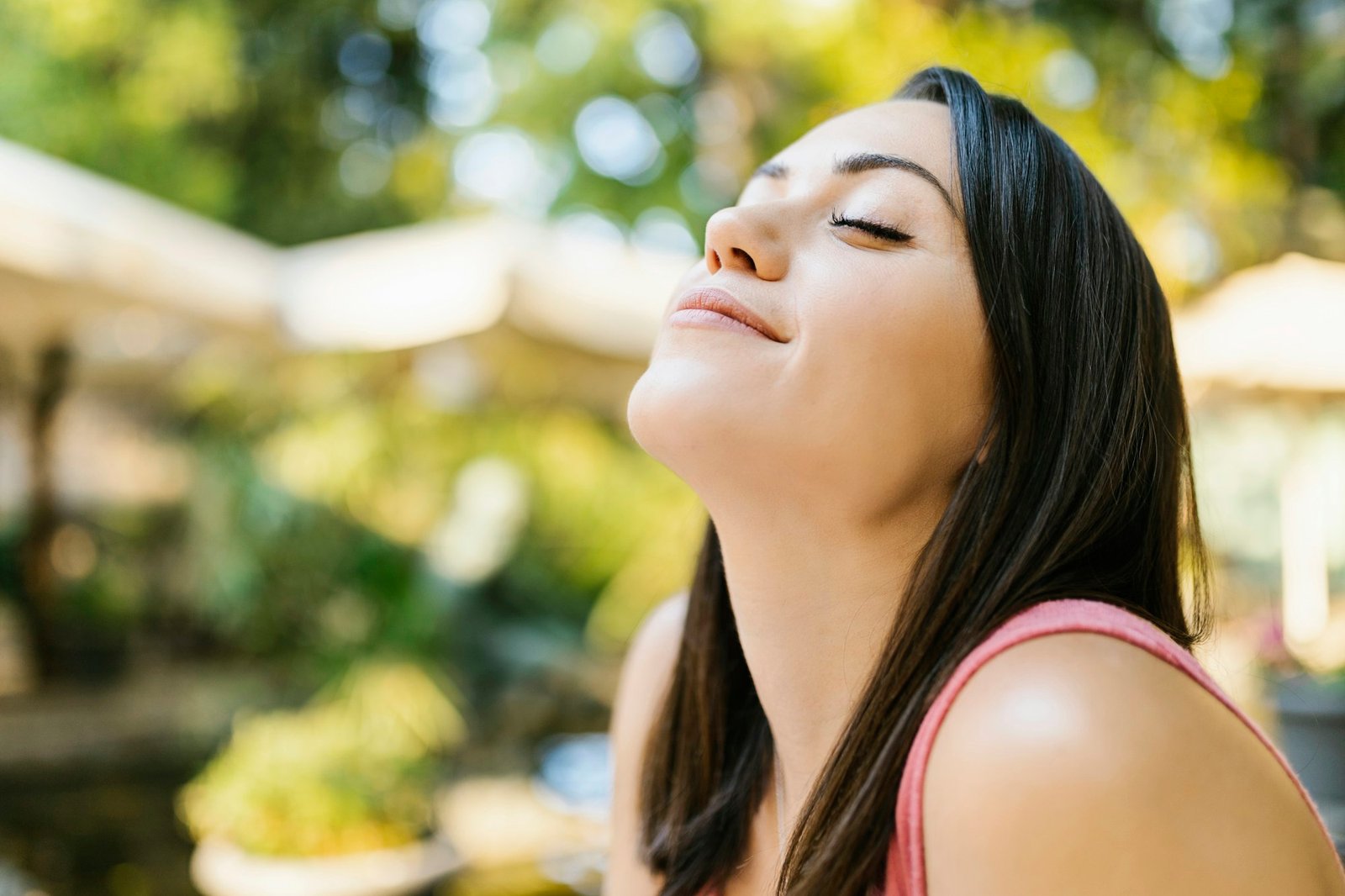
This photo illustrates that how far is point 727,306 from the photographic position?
0.99 m

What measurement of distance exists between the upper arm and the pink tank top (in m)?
0.61

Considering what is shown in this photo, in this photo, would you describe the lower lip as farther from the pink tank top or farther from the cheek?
the pink tank top

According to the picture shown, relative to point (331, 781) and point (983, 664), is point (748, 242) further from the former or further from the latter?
point (331, 781)

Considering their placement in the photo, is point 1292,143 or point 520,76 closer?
point 1292,143

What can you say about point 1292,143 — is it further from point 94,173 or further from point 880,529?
point 94,173

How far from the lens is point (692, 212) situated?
26.2 feet

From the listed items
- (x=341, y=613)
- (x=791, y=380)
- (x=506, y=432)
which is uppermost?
(x=791, y=380)

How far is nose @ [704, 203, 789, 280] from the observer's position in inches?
39.2

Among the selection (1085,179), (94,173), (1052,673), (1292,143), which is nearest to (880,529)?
(1052,673)

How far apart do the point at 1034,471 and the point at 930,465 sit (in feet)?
0.29

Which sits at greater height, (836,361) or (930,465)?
(836,361)

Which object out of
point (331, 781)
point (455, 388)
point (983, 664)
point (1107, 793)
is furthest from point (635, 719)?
point (455, 388)

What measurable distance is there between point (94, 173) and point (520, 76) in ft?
11.5

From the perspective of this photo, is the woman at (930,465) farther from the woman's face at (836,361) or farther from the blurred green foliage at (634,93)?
the blurred green foliage at (634,93)
